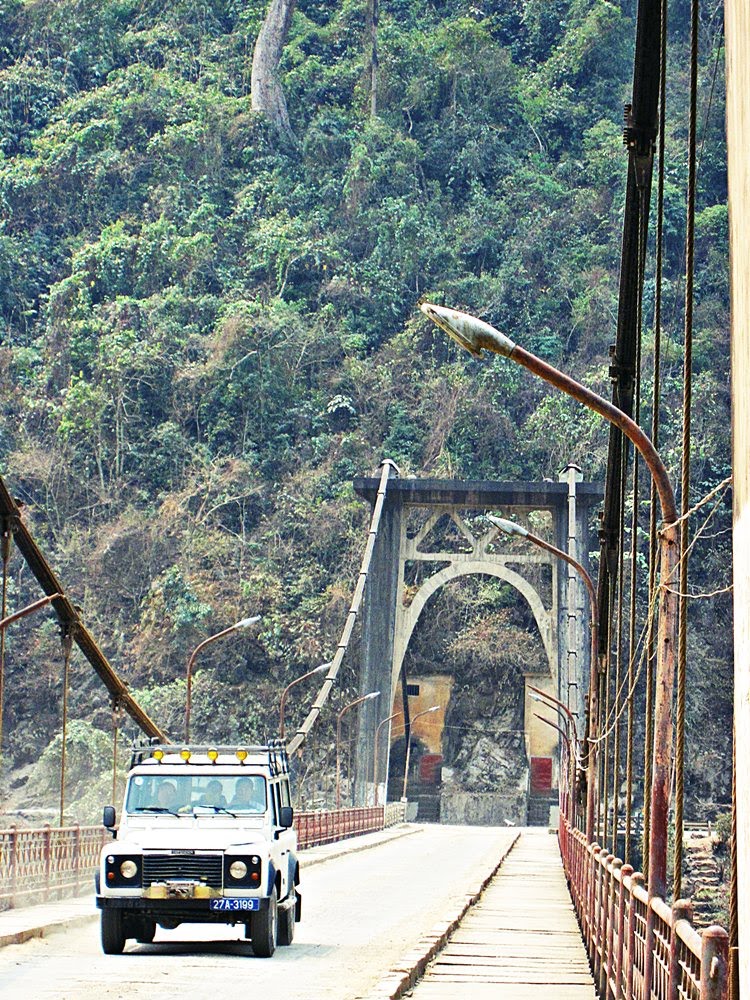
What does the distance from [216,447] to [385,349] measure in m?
6.89

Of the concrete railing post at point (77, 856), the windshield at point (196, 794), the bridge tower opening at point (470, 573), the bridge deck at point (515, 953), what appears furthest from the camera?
the bridge tower opening at point (470, 573)

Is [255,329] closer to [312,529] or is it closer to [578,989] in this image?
[312,529]

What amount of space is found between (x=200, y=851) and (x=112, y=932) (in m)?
0.83

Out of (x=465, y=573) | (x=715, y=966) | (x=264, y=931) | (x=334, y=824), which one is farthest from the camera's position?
(x=465, y=573)

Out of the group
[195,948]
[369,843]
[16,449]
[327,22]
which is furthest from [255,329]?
[195,948]

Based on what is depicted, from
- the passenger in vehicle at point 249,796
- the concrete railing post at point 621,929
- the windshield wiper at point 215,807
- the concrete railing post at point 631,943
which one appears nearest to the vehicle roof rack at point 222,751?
the passenger in vehicle at point 249,796

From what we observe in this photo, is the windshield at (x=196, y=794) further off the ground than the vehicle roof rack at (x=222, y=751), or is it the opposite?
the vehicle roof rack at (x=222, y=751)

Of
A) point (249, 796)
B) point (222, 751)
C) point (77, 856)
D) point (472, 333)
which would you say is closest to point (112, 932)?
point (249, 796)

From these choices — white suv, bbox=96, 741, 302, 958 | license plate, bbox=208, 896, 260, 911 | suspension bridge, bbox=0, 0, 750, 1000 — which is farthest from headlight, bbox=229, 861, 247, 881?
suspension bridge, bbox=0, 0, 750, 1000

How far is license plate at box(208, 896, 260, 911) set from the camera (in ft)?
37.3

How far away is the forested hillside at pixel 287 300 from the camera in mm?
50562

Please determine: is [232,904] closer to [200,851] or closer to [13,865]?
[200,851]

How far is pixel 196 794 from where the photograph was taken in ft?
40.2

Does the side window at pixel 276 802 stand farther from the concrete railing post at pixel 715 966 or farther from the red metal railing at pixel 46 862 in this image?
the concrete railing post at pixel 715 966
